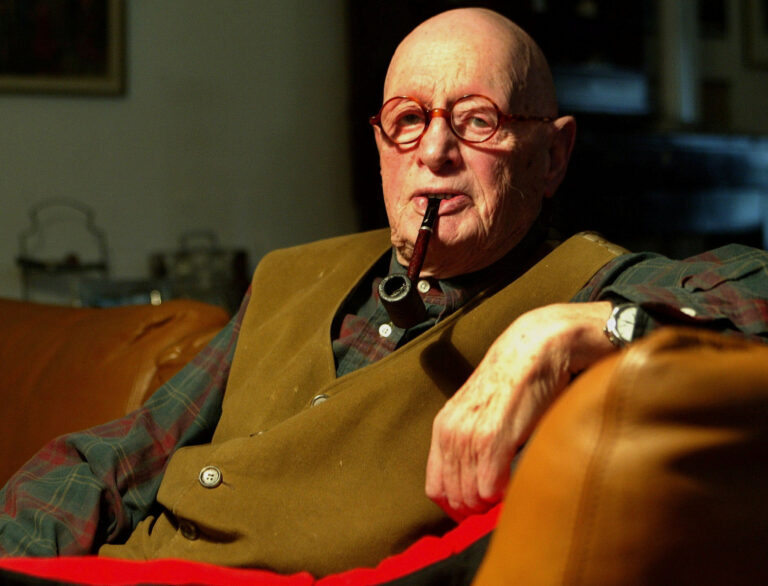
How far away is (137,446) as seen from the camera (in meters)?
1.19

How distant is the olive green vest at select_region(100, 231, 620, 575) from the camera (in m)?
0.96

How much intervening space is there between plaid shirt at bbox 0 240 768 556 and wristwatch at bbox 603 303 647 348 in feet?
0.51

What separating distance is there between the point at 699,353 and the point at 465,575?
0.33 metres

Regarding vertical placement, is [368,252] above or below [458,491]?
above

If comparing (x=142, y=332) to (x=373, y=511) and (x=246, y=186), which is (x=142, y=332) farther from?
(x=246, y=186)

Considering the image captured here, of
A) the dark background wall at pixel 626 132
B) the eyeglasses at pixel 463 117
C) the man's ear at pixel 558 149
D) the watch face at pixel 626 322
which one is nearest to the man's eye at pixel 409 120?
the eyeglasses at pixel 463 117

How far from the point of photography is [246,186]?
359 cm

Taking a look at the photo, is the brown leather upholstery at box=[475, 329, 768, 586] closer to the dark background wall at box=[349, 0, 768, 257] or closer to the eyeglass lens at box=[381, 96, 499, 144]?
the eyeglass lens at box=[381, 96, 499, 144]

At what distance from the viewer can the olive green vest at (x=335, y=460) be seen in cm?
96

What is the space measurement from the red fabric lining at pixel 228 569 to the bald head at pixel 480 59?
0.59m

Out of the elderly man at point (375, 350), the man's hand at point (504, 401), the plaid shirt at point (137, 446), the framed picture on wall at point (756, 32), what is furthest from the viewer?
the framed picture on wall at point (756, 32)

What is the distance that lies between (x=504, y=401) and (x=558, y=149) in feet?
1.96

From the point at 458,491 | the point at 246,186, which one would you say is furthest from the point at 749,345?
the point at 246,186

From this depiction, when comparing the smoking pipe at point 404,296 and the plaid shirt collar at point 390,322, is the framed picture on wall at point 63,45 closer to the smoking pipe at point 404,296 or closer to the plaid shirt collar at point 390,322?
the plaid shirt collar at point 390,322
